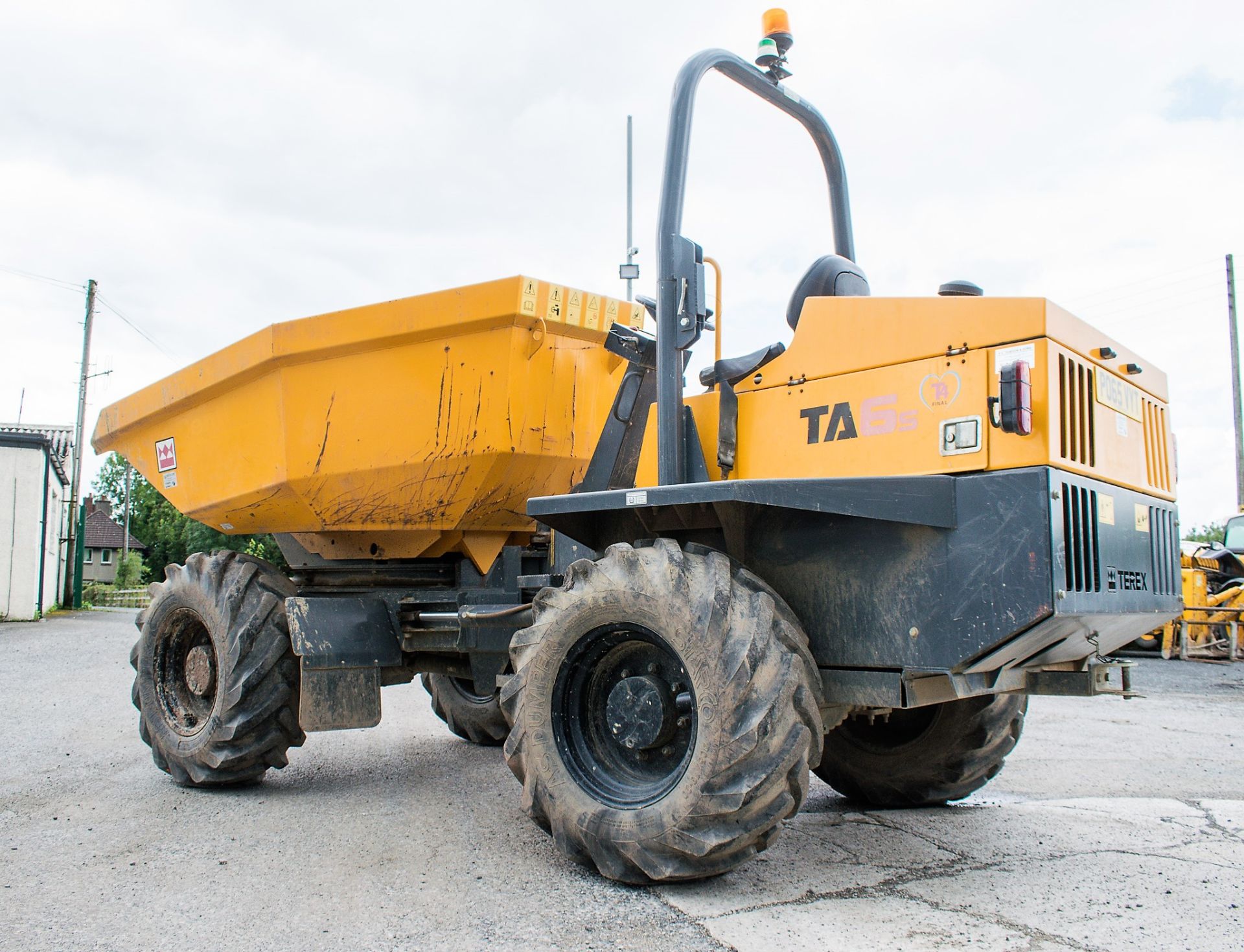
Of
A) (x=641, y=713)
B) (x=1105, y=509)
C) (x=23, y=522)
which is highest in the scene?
(x=23, y=522)

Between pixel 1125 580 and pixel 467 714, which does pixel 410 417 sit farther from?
pixel 1125 580

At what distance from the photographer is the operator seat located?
13.2 ft

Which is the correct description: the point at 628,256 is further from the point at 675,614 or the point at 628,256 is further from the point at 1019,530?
the point at 1019,530

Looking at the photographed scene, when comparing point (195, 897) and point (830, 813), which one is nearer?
point (195, 897)

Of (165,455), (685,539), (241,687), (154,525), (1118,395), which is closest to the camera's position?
(1118,395)

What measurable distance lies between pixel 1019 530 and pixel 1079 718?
19.5ft

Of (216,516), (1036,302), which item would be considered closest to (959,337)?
(1036,302)

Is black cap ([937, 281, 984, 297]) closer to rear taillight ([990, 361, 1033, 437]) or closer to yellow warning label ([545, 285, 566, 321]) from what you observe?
rear taillight ([990, 361, 1033, 437])

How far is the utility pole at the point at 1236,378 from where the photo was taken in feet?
79.2

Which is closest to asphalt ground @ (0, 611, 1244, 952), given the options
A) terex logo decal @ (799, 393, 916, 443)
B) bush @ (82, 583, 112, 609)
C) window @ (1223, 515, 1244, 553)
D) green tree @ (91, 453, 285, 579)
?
terex logo decal @ (799, 393, 916, 443)

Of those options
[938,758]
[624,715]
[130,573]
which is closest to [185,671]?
[624,715]

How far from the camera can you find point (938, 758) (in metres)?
4.62

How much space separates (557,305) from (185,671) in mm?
3211

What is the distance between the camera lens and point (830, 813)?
4719 millimetres
